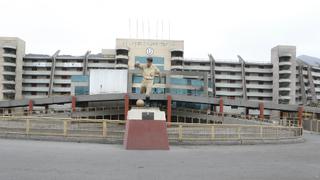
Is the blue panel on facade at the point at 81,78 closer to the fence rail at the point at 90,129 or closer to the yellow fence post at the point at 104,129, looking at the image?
the fence rail at the point at 90,129

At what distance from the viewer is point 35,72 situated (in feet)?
335

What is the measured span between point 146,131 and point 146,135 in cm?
15

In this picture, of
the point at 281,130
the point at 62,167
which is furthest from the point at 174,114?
the point at 62,167

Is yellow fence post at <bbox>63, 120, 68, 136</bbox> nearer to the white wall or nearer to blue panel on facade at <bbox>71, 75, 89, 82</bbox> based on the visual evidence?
the white wall

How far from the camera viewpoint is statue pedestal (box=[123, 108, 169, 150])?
14.8 meters

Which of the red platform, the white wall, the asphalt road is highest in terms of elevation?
the white wall

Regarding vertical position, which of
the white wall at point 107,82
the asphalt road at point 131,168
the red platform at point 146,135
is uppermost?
the white wall at point 107,82

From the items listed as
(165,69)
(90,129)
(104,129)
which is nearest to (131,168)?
(104,129)

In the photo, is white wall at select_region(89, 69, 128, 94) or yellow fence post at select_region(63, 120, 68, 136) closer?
yellow fence post at select_region(63, 120, 68, 136)

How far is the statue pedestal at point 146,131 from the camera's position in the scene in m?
14.8

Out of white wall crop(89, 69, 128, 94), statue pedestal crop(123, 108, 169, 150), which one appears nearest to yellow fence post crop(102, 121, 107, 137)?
statue pedestal crop(123, 108, 169, 150)

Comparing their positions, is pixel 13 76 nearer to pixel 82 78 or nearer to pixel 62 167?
pixel 82 78

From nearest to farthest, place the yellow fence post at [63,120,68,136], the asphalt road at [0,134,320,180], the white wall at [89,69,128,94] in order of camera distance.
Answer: the asphalt road at [0,134,320,180], the yellow fence post at [63,120,68,136], the white wall at [89,69,128,94]

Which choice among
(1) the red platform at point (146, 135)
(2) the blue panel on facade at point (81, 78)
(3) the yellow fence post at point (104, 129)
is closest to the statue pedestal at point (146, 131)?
(1) the red platform at point (146, 135)
